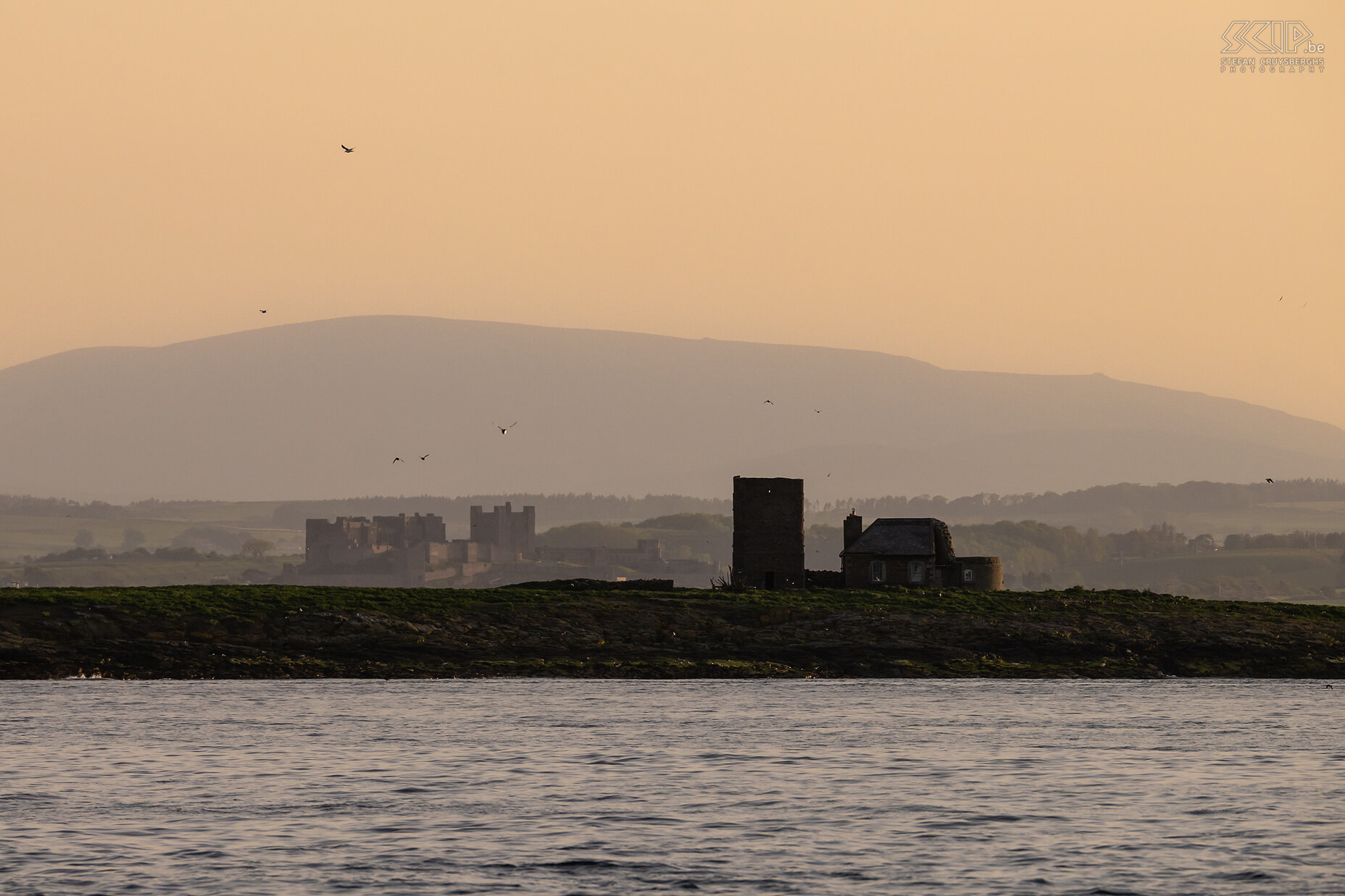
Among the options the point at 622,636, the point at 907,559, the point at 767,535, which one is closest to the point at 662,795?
the point at 622,636

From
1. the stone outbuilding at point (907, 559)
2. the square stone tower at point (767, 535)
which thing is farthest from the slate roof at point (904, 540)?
the square stone tower at point (767, 535)

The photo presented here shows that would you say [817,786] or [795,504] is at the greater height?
[795,504]

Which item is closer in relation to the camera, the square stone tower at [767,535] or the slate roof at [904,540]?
the square stone tower at [767,535]

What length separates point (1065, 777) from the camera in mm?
39125

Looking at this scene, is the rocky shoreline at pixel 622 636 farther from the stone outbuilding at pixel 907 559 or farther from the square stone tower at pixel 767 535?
the stone outbuilding at pixel 907 559

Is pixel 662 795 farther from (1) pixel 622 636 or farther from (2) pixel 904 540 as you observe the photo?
(2) pixel 904 540

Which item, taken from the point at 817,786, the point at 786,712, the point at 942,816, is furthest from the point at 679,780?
the point at 786,712

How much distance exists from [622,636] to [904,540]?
2652cm

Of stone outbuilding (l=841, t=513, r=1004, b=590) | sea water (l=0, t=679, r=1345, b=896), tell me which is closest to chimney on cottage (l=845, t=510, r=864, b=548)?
stone outbuilding (l=841, t=513, r=1004, b=590)

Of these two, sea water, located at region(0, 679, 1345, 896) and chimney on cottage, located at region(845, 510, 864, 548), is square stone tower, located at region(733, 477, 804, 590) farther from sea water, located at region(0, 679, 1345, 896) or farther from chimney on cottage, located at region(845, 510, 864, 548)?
sea water, located at region(0, 679, 1345, 896)

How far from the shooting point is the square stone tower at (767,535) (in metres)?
96.9

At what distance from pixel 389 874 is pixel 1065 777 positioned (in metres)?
18.5

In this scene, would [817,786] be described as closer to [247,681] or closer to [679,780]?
[679,780]

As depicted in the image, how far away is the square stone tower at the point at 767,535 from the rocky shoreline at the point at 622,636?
5215 millimetres
